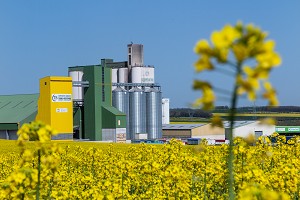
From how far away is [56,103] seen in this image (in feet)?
212

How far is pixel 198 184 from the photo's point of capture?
1380 centimetres

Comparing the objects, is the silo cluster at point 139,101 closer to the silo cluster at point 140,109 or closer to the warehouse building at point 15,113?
the silo cluster at point 140,109

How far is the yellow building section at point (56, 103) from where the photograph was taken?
64.2m

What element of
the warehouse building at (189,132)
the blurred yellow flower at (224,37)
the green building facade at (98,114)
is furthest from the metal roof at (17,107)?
the blurred yellow flower at (224,37)

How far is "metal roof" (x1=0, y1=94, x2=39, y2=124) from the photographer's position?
222 ft

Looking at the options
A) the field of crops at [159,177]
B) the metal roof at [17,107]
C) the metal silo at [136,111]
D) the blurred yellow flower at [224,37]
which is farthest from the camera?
the metal silo at [136,111]

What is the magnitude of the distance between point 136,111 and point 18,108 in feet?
51.9

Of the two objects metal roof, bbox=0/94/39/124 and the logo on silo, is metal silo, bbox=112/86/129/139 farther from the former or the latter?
metal roof, bbox=0/94/39/124

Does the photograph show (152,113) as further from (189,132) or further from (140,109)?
(189,132)

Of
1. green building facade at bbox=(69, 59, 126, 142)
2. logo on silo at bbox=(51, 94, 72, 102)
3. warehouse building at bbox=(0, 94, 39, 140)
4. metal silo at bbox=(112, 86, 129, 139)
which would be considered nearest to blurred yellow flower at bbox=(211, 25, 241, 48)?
logo on silo at bbox=(51, 94, 72, 102)

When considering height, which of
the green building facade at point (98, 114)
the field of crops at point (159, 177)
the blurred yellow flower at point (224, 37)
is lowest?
the field of crops at point (159, 177)

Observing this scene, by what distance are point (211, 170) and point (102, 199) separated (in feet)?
13.3

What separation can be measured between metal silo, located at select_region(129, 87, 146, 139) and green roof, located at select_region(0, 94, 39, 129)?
12.8 metres

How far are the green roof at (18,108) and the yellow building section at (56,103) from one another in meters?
2.12
